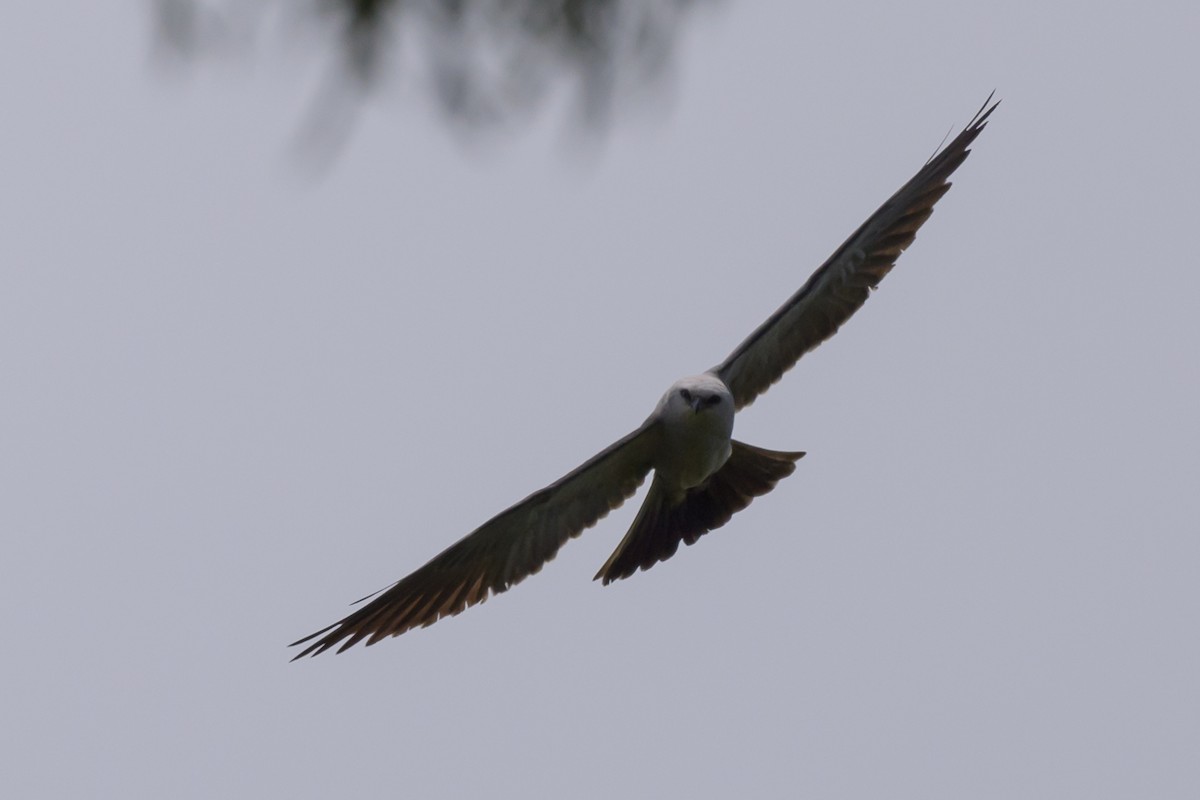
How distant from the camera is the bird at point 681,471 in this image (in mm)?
8758

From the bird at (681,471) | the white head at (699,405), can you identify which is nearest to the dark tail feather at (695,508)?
the bird at (681,471)

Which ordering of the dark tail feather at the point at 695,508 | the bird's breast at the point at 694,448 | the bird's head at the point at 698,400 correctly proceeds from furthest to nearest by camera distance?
the dark tail feather at the point at 695,508, the bird's breast at the point at 694,448, the bird's head at the point at 698,400

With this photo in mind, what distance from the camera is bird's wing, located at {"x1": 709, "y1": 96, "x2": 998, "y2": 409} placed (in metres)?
9.34

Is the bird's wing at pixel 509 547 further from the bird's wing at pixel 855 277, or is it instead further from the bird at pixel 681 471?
the bird's wing at pixel 855 277

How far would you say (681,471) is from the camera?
354 inches

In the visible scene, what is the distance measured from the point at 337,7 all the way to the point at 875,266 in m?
6.15

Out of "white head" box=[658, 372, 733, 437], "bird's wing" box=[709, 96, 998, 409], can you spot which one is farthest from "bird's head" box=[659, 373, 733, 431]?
"bird's wing" box=[709, 96, 998, 409]

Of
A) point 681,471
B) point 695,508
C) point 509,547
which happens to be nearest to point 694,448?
point 681,471

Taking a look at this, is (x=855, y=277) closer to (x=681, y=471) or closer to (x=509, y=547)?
(x=681, y=471)

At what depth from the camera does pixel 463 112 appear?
393 centimetres

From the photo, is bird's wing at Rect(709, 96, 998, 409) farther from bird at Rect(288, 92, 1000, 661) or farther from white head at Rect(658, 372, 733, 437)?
white head at Rect(658, 372, 733, 437)

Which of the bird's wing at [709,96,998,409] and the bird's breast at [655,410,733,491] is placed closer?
the bird's breast at [655,410,733,491]

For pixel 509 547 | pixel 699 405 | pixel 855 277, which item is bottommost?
pixel 509 547

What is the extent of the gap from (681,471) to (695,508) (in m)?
0.47
